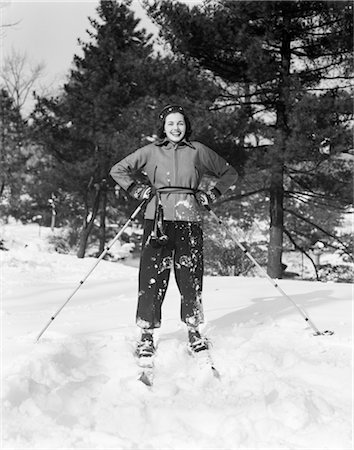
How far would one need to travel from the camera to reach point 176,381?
2.95 metres

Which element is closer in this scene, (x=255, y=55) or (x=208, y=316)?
(x=208, y=316)

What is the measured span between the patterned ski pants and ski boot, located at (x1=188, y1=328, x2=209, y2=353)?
0.22 feet

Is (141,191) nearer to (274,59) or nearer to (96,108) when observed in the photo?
(274,59)

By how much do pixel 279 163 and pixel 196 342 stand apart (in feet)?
26.6

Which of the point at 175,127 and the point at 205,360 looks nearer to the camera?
the point at 205,360

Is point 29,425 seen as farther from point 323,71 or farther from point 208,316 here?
point 323,71

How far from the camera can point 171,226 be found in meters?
3.48

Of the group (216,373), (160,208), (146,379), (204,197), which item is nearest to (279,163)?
(204,197)

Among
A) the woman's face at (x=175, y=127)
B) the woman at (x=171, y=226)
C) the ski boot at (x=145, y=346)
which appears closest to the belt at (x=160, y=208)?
the woman at (x=171, y=226)

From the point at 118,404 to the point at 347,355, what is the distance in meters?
1.92

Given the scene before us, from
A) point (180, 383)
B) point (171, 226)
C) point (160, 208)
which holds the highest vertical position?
point (160, 208)

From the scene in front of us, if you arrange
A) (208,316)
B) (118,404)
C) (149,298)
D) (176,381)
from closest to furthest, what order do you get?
(118,404) < (176,381) < (149,298) < (208,316)

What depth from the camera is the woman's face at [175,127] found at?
140 inches

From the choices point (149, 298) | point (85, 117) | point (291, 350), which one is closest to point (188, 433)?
point (149, 298)
